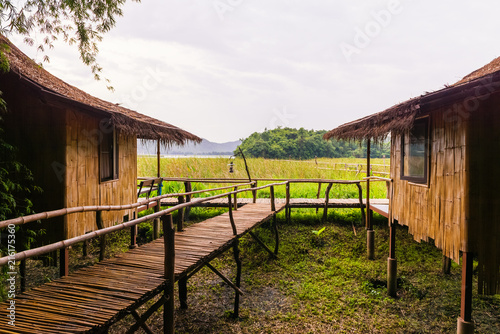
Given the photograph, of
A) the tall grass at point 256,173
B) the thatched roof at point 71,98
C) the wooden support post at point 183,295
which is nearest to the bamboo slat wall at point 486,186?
the wooden support post at point 183,295

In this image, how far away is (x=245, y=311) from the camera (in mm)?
6523

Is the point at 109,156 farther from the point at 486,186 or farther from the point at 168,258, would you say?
the point at 486,186

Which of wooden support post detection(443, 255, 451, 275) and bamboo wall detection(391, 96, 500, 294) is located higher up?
bamboo wall detection(391, 96, 500, 294)

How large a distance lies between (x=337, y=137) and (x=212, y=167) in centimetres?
1079

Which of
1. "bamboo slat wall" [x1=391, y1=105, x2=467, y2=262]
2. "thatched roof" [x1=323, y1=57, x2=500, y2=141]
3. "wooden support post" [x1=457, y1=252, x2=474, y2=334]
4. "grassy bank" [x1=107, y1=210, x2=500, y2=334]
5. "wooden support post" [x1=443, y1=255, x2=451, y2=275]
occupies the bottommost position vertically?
"grassy bank" [x1=107, y1=210, x2=500, y2=334]

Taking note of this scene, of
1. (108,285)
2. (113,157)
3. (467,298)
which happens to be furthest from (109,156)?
(467,298)

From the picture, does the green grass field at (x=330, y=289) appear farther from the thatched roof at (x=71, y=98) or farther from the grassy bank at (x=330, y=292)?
the thatched roof at (x=71, y=98)

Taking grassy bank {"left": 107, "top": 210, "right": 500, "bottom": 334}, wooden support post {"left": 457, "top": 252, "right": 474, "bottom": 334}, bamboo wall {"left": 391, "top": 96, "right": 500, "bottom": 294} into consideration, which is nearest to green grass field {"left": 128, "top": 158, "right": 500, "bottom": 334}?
grassy bank {"left": 107, "top": 210, "right": 500, "bottom": 334}

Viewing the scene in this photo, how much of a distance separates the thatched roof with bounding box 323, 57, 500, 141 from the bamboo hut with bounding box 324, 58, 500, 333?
1 centimetres

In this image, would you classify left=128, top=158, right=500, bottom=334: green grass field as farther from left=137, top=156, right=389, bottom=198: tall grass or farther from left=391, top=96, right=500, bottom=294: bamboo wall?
left=137, top=156, right=389, bottom=198: tall grass

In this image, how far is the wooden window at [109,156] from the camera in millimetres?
6863

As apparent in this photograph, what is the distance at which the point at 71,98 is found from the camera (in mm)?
5109

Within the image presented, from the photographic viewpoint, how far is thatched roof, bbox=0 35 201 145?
4945 millimetres

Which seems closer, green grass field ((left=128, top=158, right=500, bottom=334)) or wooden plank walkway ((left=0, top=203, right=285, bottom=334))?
wooden plank walkway ((left=0, top=203, right=285, bottom=334))
